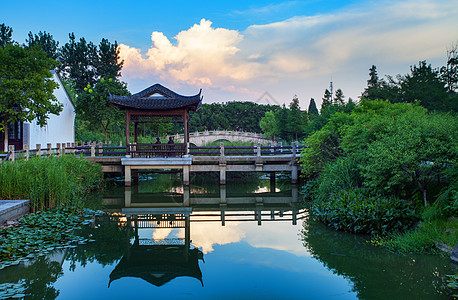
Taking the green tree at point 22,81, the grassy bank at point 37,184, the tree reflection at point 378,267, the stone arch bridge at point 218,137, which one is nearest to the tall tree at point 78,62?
the stone arch bridge at point 218,137

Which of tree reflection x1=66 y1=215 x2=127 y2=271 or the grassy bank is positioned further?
the grassy bank

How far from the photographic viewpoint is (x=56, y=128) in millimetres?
20906

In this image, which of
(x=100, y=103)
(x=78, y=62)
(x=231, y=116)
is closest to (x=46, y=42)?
(x=78, y=62)

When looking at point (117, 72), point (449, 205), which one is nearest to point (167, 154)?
point (449, 205)

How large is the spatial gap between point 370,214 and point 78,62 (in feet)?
125

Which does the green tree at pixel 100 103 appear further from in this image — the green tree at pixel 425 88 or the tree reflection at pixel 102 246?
the green tree at pixel 425 88

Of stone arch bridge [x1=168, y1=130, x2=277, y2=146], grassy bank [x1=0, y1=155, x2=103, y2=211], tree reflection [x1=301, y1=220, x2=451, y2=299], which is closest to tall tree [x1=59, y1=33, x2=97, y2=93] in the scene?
stone arch bridge [x1=168, y1=130, x2=277, y2=146]

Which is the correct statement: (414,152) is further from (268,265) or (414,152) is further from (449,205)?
(268,265)

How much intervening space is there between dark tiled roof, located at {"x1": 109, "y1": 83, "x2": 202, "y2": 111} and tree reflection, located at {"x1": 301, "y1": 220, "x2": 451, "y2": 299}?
9.61 m

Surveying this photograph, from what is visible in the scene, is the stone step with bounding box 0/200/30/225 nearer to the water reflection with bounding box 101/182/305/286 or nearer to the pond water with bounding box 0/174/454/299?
the pond water with bounding box 0/174/454/299

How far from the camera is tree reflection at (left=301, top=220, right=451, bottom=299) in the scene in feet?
16.6

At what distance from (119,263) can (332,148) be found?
336 inches

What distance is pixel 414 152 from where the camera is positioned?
7.27 meters

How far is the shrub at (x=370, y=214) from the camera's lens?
7.72 metres
